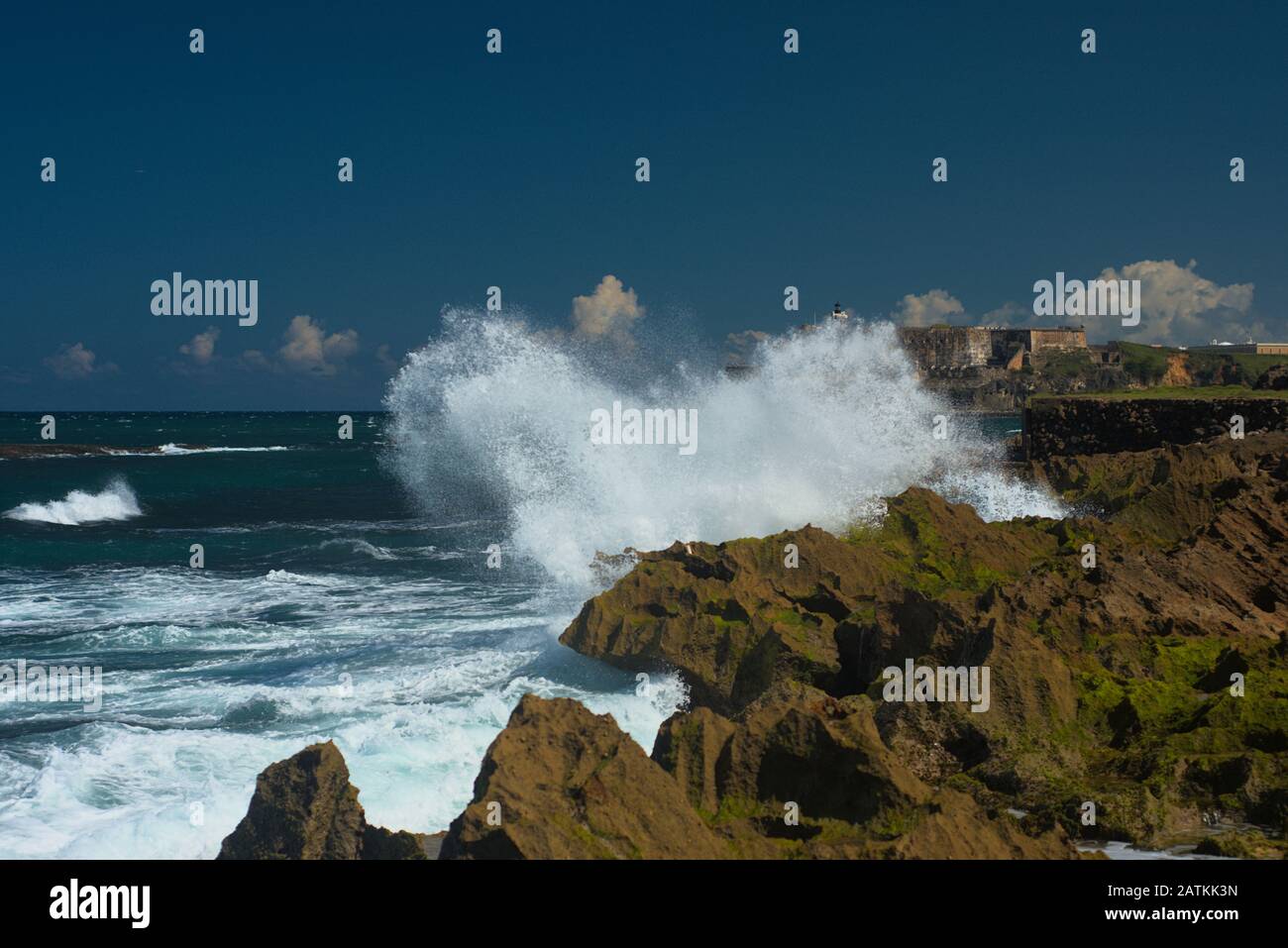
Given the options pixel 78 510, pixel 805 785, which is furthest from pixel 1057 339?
pixel 805 785

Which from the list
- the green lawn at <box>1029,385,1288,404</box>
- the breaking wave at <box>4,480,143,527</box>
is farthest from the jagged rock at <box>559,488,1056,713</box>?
the breaking wave at <box>4,480,143,527</box>

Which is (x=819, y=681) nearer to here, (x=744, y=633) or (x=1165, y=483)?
(x=744, y=633)

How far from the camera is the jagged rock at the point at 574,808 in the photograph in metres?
5.26

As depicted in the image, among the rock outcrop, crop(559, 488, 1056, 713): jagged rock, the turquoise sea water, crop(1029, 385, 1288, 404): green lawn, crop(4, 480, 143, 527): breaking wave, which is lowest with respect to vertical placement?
the turquoise sea water

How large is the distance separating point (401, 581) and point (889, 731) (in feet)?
47.9

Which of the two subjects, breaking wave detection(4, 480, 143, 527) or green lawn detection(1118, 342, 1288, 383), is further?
green lawn detection(1118, 342, 1288, 383)

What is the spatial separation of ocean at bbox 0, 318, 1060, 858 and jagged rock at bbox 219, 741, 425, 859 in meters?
1.39

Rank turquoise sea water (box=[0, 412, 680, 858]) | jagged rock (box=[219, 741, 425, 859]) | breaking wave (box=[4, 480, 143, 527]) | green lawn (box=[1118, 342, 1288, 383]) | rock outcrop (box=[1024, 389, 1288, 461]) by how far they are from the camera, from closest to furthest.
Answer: jagged rock (box=[219, 741, 425, 859]) < turquoise sea water (box=[0, 412, 680, 858]) < rock outcrop (box=[1024, 389, 1288, 461]) < breaking wave (box=[4, 480, 143, 527]) < green lawn (box=[1118, 342, 1288, 383])

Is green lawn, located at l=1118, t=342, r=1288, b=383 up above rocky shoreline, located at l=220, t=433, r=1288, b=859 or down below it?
above

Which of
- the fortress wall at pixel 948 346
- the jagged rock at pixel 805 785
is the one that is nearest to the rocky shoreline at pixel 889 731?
the jagged rock at pixel 805 785

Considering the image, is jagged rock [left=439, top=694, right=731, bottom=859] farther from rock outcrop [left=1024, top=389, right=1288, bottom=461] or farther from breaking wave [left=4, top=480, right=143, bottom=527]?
breaking wave [left=4, top=480, right=143, bottom=527]

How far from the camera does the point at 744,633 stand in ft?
34.4

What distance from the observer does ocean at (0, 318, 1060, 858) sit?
9.39 m

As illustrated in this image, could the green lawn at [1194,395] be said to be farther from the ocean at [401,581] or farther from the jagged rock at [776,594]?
the jagged rock at [776,594]
